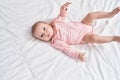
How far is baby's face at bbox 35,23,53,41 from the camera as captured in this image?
130 cm

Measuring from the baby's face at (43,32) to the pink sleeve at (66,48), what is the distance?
58 mm


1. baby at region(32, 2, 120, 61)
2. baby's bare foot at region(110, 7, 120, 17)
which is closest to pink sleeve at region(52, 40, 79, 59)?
baby at region(32, 2, 120, 61)

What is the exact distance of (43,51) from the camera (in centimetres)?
125

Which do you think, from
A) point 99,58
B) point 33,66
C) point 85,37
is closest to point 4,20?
point 33,66

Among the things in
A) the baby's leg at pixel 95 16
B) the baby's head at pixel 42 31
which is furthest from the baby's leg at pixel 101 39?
the baby's head at pixel 42 31

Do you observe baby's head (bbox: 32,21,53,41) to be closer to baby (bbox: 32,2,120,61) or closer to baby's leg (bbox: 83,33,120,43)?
baby (bbox: 32,2,120,61)

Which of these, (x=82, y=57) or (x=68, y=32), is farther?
(x=68, y=32)

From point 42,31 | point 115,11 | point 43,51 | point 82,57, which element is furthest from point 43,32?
point 115,11

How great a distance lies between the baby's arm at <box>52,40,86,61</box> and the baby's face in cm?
6

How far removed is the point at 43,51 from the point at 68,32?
0.21 metres

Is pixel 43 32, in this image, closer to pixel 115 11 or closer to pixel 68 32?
pixel 68 32

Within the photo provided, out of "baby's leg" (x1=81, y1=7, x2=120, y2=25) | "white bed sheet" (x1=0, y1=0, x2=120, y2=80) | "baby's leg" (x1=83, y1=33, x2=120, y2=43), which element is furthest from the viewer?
"baby's leg" (x1=81, y1=7, x2=120, y2=25)

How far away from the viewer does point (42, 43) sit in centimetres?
130

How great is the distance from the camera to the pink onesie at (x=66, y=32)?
131 centimetres
